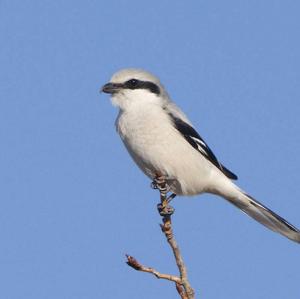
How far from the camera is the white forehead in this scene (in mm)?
5434

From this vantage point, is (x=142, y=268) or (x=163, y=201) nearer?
(x=142, y=268)

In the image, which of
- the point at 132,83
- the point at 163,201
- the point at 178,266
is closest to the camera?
the point at 178,266

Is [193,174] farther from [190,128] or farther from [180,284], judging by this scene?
[180,284]

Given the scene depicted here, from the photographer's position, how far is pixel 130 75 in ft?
18.0

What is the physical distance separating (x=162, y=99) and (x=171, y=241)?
248cm

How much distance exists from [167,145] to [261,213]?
3.17 ft

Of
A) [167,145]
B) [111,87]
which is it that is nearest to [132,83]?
[111,87]

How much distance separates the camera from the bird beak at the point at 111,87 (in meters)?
5.35

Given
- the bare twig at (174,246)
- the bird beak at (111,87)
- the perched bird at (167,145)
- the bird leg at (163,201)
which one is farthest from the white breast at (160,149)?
the bare twig at (174,246)

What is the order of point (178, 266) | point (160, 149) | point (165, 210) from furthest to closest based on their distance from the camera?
point (160, 149) → point (165, 210) → point (178, 266)

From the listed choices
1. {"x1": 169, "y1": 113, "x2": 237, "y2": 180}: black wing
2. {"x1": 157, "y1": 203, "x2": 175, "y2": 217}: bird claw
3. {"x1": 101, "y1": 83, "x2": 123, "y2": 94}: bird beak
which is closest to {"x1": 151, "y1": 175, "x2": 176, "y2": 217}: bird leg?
{"x1": 157, "y1": 203, "x2": 175, "y2": 217}: bird claw

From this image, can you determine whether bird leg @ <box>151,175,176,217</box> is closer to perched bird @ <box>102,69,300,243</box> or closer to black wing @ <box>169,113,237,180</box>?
perched bird @ <box>102,69,300,243</box>

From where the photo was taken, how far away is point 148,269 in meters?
3.07

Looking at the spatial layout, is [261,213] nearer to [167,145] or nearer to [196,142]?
[196,142]
